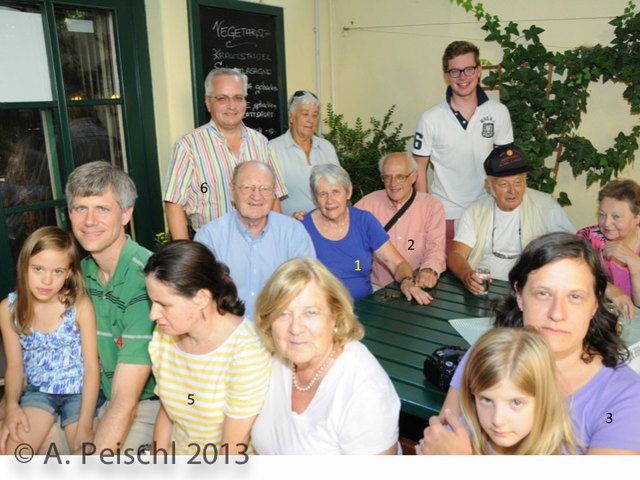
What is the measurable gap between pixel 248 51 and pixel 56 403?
3.18 m

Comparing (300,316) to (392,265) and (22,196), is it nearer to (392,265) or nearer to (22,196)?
(392,265)

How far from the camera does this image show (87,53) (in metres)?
3.54

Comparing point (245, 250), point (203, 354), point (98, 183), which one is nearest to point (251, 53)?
point (245, 250)

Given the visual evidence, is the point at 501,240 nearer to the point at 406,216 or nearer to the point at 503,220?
the point at 503,220

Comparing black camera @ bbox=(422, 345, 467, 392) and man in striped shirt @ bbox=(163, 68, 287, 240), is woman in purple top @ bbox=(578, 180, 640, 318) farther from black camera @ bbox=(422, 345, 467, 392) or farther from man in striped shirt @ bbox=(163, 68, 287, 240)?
man in striped shirt @ bbox=(163, 68, 287, 240)

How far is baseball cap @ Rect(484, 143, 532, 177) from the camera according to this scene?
3.01 metres

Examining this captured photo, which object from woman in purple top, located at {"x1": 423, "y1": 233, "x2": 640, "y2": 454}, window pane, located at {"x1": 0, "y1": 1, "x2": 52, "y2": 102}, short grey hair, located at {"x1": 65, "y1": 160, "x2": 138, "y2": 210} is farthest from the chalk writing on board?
woman in purple top, located at {"x1": 423, "y1": 233, "x2": 640, "y2": 454}

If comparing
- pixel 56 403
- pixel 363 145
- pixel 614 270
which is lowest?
pixel 56 403

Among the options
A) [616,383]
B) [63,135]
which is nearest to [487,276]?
[616,383]

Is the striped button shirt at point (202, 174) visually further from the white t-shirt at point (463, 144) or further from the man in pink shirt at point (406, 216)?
the white t-shirt at point (463, 144)

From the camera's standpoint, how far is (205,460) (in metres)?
1.66

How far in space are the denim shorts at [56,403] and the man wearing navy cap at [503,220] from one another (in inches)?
77.5

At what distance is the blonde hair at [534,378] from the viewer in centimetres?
135

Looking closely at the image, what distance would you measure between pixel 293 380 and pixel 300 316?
0.22m
